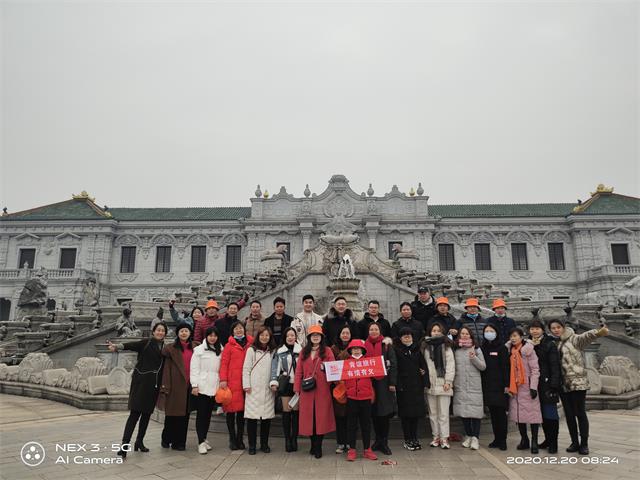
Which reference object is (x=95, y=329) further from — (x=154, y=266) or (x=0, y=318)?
(x=0, y=318)

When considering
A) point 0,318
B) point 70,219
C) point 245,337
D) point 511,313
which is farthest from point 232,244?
point 245,337

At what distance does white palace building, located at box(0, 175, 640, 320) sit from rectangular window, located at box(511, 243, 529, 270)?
0.33 feet

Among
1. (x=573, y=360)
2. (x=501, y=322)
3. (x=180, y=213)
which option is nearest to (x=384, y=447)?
(x=501, y=322)

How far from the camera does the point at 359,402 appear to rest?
5848 millimetres

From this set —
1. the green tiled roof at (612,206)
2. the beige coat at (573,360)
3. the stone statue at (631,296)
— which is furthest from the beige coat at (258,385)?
the green tiled roof at (612,206)

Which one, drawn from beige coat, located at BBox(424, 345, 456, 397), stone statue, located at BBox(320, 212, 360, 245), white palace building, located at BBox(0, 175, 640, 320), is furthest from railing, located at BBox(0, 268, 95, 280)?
beige coat, located at BBox(424, 345, 456, 397)

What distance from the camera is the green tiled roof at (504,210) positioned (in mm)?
41938

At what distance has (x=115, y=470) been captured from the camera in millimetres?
5309

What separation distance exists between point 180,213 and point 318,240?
53.3 feet

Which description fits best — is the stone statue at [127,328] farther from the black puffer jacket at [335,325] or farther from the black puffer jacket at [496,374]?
the black puffer jacket at [496,374]

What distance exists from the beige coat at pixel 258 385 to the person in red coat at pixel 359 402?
3.61ft

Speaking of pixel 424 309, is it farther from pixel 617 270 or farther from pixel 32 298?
pixel 617 270

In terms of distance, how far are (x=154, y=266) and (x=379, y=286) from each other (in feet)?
91.0

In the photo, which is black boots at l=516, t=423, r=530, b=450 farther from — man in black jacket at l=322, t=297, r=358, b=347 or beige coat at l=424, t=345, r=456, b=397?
man in black jacket at l=322, t=297, r=358, b=347
